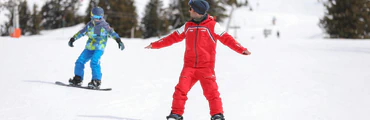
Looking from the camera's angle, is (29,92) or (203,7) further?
(29,92)

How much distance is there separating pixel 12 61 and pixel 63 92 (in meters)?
6.68

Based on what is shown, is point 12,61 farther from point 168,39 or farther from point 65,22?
point 65,22

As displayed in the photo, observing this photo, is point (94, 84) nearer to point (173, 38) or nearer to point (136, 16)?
point (173, 38)

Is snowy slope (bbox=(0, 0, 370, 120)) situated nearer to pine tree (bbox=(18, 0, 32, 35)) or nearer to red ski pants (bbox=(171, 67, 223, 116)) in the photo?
red ski pants (bbox=(171, 67, 223, 116))

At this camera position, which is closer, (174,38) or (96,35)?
(174,38)

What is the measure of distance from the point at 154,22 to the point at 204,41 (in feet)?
229

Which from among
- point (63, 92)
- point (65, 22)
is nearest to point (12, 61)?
point (63, 92)

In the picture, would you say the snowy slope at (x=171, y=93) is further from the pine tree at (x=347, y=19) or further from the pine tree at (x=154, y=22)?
the pine tree at (x=154, y=22)

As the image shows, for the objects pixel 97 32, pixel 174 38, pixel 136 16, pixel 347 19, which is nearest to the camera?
pixel 174 38

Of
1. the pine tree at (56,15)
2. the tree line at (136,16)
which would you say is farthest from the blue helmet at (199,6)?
the pine tree at (56,15)

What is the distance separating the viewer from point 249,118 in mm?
5320

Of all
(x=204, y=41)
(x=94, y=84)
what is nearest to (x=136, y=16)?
(x=94, y=84)

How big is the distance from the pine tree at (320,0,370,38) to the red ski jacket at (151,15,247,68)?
45.6 metres

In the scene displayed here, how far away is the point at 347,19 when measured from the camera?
48594 mm
